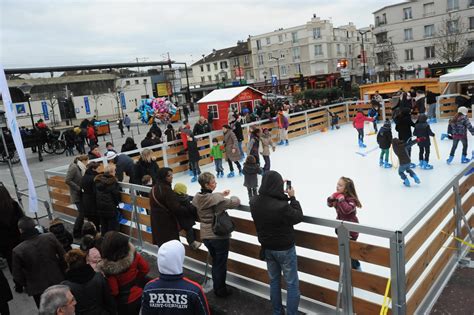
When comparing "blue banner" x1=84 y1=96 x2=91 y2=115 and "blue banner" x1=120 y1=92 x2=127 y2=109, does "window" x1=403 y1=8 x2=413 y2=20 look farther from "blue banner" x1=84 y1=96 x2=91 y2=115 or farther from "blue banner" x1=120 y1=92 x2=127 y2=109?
"blue banner" x1=84 y1=96 x2=91 y2=115

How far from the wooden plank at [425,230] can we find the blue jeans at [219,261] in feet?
5.65

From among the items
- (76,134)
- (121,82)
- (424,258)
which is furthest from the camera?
(121,82)

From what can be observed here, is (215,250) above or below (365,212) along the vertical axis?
Result: above

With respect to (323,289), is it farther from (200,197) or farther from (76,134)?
(76,134)

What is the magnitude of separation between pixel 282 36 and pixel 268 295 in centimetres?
6419

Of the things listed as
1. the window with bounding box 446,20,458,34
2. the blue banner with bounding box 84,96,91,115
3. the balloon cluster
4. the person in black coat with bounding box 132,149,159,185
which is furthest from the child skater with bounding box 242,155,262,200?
→ the blue banner with bounding box 84,96,91,115

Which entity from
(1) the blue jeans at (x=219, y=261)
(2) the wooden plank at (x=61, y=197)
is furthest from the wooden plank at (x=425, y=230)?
(2) the wooden plank at (x=61, y=197)

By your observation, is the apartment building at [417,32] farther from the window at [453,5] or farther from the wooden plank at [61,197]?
the wooden plank at [61,197]

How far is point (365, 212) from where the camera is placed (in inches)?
270

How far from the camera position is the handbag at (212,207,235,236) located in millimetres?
3768

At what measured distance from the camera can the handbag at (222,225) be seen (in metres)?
3.77

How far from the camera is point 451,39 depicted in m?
39.9

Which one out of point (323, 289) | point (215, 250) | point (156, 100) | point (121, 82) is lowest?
point (323, 289)

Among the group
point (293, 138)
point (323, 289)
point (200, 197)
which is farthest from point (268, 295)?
point (293, 138)
